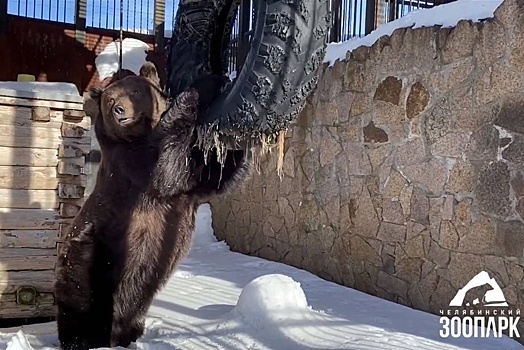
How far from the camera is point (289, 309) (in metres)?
3.46

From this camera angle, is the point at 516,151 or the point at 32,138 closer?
the point at 516,151

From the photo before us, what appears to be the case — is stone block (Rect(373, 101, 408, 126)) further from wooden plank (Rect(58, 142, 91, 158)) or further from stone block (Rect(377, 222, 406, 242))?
wooden plank (Rect(58, 142, 91, 158))

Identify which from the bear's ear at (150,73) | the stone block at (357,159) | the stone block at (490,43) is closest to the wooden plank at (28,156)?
the bear's ear at (150,73)

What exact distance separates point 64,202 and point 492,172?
262 cm

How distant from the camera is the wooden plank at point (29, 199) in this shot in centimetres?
383

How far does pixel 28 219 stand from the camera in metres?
3.90

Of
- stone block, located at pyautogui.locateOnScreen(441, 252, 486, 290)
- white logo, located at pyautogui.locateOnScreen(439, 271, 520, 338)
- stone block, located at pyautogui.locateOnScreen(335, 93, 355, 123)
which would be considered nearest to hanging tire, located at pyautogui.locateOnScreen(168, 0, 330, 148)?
white logo, located at pyautogui.locateOnScreen(439, 271, 520, 338)

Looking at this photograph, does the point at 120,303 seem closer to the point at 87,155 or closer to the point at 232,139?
the point at 232,139

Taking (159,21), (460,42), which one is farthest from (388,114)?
(159,21)

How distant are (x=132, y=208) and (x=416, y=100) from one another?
104 inches

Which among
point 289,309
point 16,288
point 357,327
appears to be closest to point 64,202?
point 16,288

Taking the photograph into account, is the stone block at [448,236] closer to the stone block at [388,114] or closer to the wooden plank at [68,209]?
the stone block at [388,114]

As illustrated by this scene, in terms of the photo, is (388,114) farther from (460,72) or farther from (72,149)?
(72,149)

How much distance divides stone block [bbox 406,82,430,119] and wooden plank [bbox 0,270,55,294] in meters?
2.58
